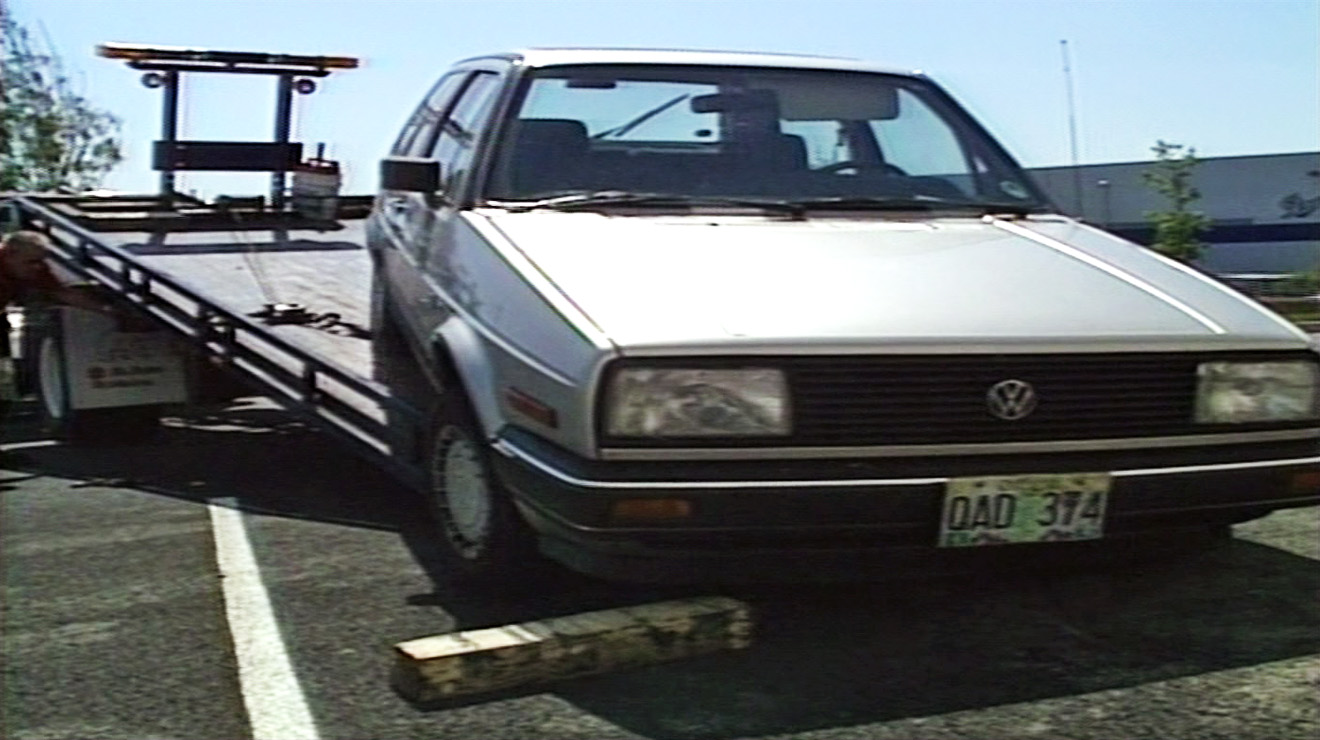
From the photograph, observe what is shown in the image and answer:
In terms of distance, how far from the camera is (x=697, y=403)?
3.51 m

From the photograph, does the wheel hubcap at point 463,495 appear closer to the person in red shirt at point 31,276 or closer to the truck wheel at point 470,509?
the truck wheel at point 470,509

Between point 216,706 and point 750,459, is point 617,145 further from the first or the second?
point 216,706

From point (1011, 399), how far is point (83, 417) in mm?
5471

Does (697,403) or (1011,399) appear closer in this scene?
(697,403)

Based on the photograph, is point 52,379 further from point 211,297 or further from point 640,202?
point 640,202

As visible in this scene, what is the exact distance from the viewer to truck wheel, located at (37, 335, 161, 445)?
7.71 m

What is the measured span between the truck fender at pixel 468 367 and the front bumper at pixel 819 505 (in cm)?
14

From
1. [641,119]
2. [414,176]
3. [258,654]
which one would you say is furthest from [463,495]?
[641,119]

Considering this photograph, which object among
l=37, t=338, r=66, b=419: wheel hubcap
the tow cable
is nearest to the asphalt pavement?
the tow cable

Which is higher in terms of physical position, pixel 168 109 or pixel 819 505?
pixel 168 109

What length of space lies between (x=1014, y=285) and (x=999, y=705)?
3.77 ft

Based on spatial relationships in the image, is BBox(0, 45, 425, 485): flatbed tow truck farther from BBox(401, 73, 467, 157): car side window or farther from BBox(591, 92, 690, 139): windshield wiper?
BBox(591, 92, 690, 139): windshield wiper

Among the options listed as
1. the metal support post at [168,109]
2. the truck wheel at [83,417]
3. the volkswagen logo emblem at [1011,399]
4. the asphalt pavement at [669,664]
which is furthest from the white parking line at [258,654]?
the metal support post at [168,109]

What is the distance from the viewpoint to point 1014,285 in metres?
3.97
